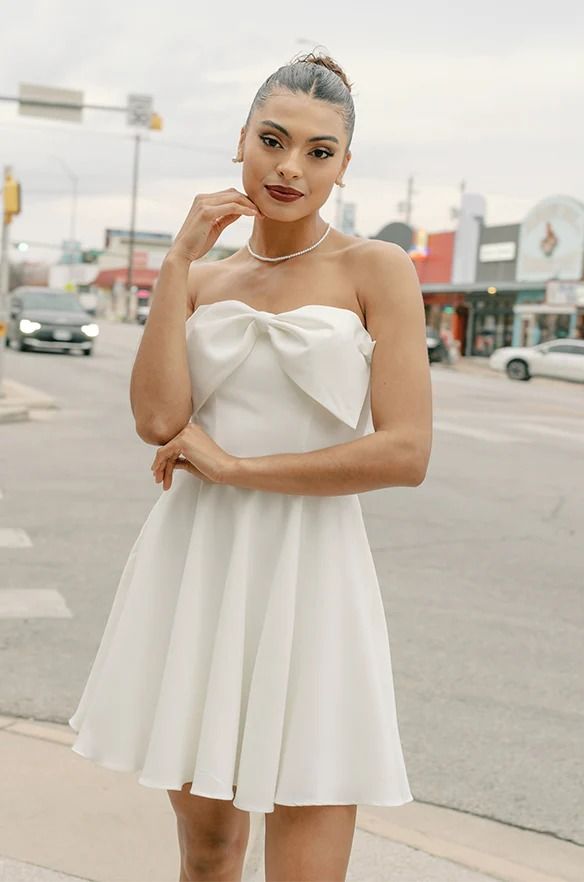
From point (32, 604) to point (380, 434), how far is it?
14.5ft

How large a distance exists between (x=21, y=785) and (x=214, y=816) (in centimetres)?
164

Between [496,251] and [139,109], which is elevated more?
[496,251]

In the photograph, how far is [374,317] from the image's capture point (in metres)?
2.12

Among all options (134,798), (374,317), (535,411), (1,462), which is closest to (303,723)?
(374,317)

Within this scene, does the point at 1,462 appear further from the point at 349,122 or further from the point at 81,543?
the point at 349,122

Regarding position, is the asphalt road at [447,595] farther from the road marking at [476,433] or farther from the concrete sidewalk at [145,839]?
the road marking at [476,433]

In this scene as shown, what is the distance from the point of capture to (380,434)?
2.09m

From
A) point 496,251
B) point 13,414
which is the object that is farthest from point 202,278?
point 496,251

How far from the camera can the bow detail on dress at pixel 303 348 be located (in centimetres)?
208

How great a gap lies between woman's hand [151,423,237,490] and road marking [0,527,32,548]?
5.57 meters

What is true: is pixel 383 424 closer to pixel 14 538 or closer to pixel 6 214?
pixel 14 538

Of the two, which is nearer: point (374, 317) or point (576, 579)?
point (374, 317)

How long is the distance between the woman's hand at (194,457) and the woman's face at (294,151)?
426 mm

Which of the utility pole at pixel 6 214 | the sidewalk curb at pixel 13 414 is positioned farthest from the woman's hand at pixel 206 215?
the utility pole at pixel 6 214
